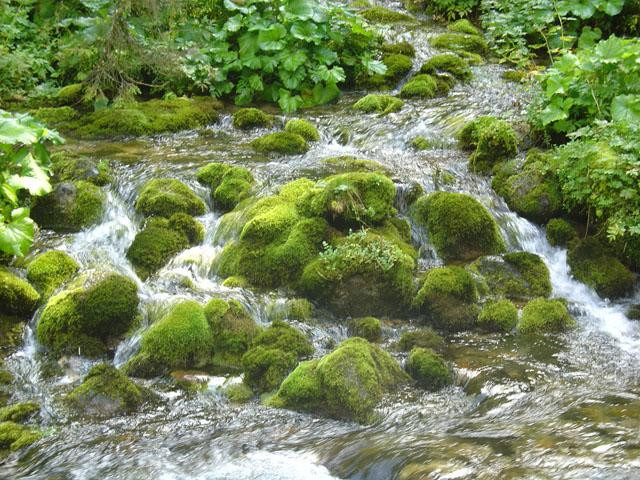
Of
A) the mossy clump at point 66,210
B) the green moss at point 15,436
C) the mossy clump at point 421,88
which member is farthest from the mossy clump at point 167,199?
the mossy clump at point 421,88

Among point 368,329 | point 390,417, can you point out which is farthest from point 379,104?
point 390,417

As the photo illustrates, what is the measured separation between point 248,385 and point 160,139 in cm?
611

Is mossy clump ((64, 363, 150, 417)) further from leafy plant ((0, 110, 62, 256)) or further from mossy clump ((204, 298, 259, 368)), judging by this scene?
leafy plant ((0, 110, 62, 256))

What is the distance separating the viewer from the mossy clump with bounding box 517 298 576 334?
6254mm

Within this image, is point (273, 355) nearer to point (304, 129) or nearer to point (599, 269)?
point (599, 269)

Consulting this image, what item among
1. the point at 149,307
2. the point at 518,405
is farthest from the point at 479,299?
the point at 149,307

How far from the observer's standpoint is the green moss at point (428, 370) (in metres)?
5.38

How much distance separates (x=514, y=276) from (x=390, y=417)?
2.76 m

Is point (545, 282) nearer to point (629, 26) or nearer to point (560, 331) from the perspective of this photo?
point (560, 331)

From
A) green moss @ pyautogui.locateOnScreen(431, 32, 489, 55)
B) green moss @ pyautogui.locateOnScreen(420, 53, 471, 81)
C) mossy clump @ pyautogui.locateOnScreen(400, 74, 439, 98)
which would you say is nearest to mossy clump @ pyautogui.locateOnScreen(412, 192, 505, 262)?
mossy clump @ pyautogui.locateOnScreen(400, 74, 439, 98)

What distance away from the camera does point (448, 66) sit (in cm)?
1276

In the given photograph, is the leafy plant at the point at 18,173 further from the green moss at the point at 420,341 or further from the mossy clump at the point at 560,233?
the mossy clump at the point at 560,233

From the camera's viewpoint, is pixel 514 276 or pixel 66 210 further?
pixel 66 210

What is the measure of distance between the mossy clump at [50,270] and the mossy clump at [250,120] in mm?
4637
